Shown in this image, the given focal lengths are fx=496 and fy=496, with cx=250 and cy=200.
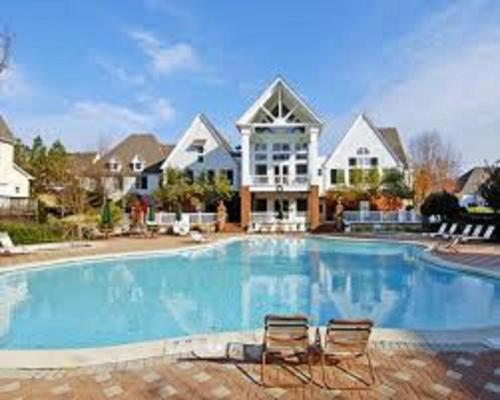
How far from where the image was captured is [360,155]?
43.0 metres

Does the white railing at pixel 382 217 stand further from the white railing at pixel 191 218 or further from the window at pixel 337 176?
the white railing at pixel 191 218

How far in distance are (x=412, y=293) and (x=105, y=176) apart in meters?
38.3

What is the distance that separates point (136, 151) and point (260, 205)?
1590 centimetres

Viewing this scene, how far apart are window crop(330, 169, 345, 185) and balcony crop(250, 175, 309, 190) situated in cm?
411

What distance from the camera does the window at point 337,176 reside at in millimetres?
42438

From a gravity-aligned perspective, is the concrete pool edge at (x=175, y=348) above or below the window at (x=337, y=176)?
below

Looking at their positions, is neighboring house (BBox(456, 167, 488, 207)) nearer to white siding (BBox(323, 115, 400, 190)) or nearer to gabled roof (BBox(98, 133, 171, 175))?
white siding (BBox(323, 115, 400, 190))

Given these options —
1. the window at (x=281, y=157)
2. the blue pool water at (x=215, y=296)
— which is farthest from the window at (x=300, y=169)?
the blue pool water at (x=215, y=296)

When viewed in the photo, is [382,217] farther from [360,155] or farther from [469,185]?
[469,185]

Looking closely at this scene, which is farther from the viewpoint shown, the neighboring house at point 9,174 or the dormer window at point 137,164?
the dormer window at point 137,164

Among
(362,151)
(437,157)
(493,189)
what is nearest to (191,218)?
(362,151)

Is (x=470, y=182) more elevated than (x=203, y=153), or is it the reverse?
(x=203, y=153)

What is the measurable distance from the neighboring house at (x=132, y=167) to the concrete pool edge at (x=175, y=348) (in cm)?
3973

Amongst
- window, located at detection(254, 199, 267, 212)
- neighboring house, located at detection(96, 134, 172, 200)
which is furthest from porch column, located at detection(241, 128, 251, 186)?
neighboring house, located at detection(96, 134, 172, 200)
